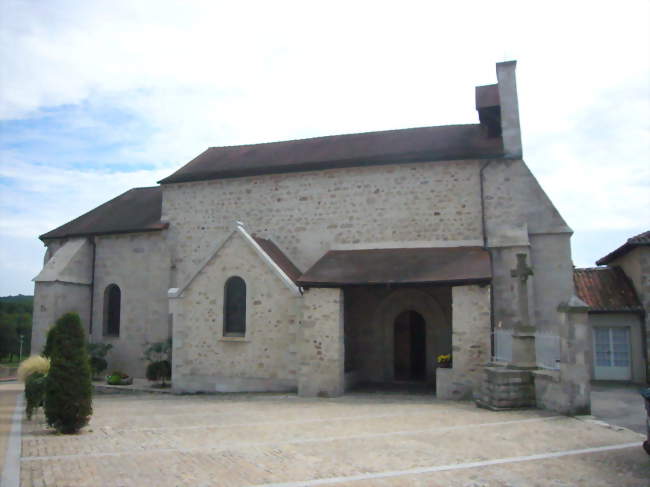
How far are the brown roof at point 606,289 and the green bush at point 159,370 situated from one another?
556 inches

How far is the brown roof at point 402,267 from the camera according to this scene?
1428cm

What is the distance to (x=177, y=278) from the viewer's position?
19969 millimetres

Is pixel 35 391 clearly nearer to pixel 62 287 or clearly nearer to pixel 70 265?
pixel 62 287

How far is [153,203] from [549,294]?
15998 millimetres

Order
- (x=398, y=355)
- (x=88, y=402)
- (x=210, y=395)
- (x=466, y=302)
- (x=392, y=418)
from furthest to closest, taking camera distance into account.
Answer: (x=398, y=355)
(x=210, y=395)
(x=466, y=302)
(x=392, y=418)
(x=88, y=402)

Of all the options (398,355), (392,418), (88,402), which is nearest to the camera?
(88,402)

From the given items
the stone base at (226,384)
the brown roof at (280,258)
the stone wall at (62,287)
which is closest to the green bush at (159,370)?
the stone base at (226,384)

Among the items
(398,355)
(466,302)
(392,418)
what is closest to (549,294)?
(466,302)

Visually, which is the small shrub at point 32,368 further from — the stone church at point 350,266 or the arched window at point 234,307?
the arched window at point 234,307

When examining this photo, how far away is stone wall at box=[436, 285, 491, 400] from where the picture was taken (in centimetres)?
1348

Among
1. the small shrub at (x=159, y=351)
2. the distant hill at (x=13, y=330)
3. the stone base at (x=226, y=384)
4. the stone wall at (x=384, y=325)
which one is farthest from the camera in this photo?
the distant hill at (x=13, y=330)

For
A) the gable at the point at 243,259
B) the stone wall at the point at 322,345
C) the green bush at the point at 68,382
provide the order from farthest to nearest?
1. the gable at the point at 243,259
2. the stone wall at the point at 322,345
3. the green bush at the point at 68,382

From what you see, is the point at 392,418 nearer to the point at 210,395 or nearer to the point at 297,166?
the point at 210,395

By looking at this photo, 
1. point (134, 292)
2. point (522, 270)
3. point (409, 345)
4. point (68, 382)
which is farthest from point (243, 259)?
point (522, 270)
